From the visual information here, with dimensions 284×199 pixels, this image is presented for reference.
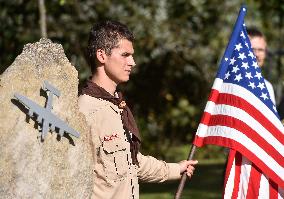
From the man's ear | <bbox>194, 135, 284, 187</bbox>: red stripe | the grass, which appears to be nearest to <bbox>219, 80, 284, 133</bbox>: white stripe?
<bbox>194, 135, 284, 187</bbox>: red stripe

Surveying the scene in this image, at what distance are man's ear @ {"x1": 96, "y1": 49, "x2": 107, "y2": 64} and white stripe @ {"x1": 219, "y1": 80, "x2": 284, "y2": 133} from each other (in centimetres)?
123

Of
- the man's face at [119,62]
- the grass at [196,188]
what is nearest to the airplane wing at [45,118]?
the man's face at [119,62]

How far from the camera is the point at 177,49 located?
19.0 m

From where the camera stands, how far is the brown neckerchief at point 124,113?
186 inches

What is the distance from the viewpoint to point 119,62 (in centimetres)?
478

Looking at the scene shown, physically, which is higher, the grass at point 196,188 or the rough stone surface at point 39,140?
the grass at point 196,188

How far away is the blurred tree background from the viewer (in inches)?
642

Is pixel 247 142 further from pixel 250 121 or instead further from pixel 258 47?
pixel 258 47

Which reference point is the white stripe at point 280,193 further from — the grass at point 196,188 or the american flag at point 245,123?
the grass at point 196,188

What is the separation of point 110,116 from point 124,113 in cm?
17

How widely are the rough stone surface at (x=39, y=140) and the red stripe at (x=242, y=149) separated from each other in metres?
1.27

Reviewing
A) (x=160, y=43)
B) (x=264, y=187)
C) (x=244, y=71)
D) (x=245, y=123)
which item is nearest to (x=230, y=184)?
(x=264, y=187)

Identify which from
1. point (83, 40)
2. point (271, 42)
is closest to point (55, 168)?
point (83, 40)

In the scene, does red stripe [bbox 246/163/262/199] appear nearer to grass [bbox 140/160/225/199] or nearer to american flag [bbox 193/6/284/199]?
american flag [bbox 193/6/284/199]
